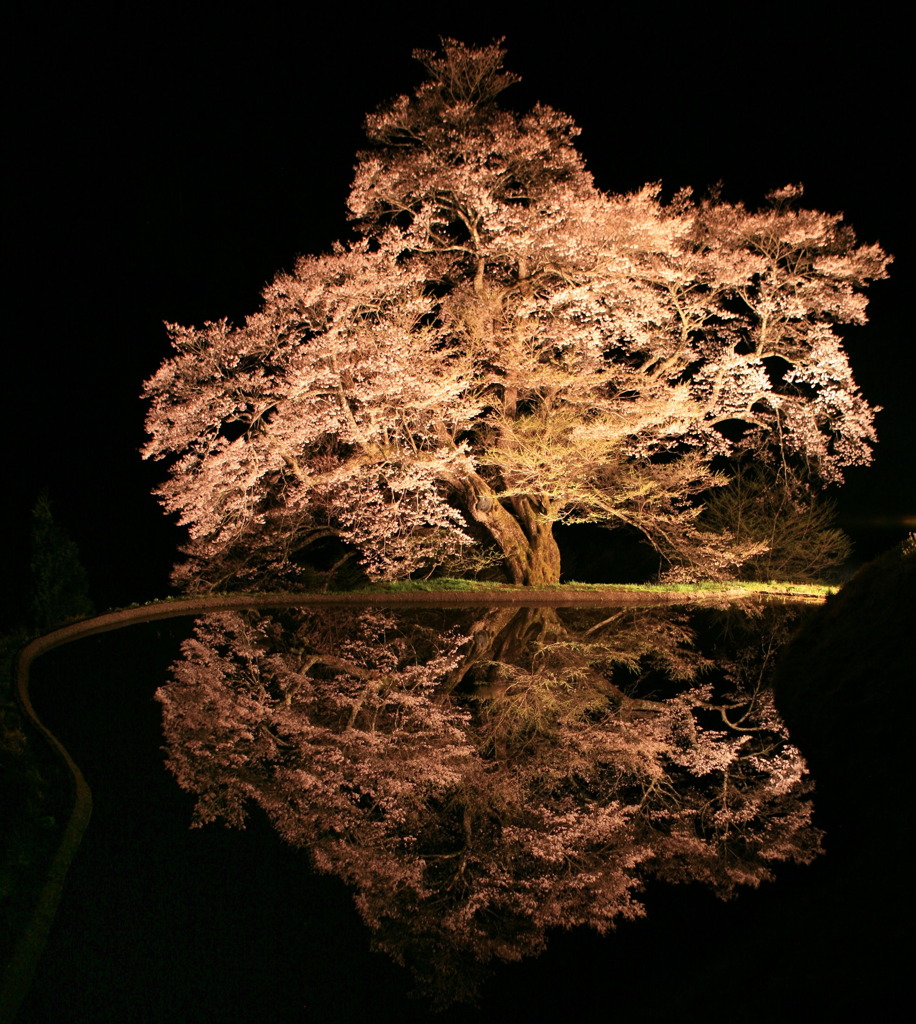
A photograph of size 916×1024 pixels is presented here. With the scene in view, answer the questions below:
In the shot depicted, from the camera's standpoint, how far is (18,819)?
3457mm

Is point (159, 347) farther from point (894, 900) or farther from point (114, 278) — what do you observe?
point (894, 900)

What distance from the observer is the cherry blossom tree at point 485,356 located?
438 inches

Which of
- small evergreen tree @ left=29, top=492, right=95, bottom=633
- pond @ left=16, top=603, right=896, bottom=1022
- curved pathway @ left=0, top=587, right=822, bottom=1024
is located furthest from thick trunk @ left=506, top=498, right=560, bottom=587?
small evergreen tree @ left=29, top=492, right=95, bottom=633

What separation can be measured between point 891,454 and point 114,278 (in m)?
22.7

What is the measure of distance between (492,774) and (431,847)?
865mm

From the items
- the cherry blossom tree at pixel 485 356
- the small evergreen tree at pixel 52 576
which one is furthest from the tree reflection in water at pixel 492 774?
the small evergreen tree at pixel 52 576

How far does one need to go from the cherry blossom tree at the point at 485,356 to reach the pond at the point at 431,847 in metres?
5.48

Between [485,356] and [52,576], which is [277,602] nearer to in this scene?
[485,356]

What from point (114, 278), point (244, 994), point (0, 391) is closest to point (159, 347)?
point (114, 278)

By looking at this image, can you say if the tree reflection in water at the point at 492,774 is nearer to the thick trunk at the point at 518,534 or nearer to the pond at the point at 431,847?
the pond at the point at 431,847

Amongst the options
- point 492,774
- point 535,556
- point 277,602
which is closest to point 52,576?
point 277,602

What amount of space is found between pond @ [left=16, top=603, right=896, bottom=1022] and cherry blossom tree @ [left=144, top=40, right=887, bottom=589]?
5.48 meters

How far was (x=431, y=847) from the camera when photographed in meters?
3.29

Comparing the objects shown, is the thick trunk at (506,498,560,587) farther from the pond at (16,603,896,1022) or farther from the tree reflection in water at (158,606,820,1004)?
the pond at (16,603,896,1022)
